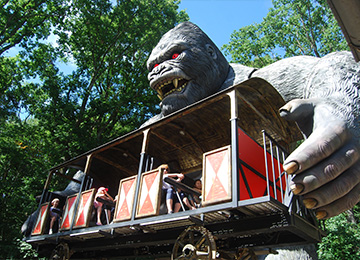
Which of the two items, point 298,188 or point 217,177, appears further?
point 217,177

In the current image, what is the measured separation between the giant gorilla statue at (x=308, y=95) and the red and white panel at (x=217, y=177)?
0.97m

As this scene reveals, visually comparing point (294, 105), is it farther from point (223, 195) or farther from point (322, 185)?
point (223, 195)

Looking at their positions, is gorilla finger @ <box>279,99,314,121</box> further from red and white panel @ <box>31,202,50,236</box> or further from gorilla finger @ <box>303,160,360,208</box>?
red and white panel @ <box>31,202,50,236</box>

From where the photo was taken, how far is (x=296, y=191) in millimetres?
4176

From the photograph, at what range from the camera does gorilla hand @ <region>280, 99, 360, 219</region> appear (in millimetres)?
4148

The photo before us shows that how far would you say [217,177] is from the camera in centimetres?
501

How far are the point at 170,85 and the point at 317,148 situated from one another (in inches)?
202

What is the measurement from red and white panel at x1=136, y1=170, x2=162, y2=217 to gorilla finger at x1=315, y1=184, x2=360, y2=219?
2.60m

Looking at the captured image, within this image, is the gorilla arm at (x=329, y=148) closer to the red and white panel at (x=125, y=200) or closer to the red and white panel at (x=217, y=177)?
the red and white panel at (x=217, y=177)

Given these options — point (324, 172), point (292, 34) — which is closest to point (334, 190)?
point (324, 172)

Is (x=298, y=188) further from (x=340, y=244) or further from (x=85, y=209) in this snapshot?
(x=340, y=244)

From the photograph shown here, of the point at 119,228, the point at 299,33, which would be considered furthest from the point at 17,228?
the point at 299,33

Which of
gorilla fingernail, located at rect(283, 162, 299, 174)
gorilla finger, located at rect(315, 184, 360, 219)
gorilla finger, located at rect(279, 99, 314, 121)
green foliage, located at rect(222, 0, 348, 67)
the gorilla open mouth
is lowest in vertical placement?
gorilla finger, located at rect(315, 184, 360, 219)

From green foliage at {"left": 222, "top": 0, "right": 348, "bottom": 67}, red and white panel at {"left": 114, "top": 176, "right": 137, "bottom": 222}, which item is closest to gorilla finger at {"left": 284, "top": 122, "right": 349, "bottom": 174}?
red and white panel at {"left": 114, "top": 176, "right": 137, "bottom": 222}
